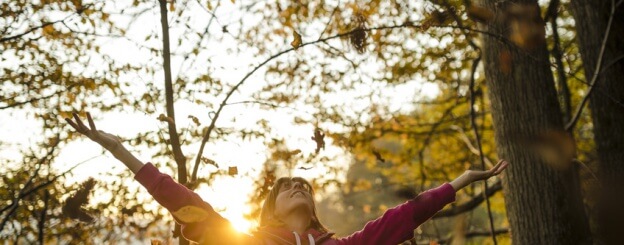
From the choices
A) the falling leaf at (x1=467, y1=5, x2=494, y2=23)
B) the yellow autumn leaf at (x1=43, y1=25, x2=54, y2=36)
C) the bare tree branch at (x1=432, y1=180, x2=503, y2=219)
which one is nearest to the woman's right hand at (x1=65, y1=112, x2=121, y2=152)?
the yellow autumn leaf at (x1=43, y1=25, x2=54, y2=36)

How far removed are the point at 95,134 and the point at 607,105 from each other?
16.6ft

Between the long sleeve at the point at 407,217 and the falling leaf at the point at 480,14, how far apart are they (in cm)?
154

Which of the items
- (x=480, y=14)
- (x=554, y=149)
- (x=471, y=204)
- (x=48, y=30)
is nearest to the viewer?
(x=480, y=14)

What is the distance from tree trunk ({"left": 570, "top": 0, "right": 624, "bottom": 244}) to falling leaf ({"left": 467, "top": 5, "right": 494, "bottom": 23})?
5.54 ft

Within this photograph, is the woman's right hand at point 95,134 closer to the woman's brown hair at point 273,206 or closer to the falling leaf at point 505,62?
the woman's brown hair at point 273,206

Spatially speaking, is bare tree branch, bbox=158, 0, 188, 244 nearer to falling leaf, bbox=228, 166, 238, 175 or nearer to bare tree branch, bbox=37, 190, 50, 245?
falling leaf, bbox=228, 166, 238, 175

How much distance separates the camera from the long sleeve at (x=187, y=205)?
2813 mm

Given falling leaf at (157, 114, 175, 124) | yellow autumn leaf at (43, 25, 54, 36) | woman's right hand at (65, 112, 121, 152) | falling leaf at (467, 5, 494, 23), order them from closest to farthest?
woman's right hand at (65, 112, 121, 152)
falling leaf at (157, 114, 175, 124)
falling leaf at (467, 5, 494, 23)
yellow autumn leaf at (43, 25, 54, 36)

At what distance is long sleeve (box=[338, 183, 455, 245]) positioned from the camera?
332 centimetres

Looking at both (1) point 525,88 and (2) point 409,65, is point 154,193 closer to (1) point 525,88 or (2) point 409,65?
(1) point 525,88

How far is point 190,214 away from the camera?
9.40 ft

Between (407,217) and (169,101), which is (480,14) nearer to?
(407,217)

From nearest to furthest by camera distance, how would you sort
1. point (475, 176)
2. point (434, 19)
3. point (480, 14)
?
point (475, 176)
point (434, 19)
point (480, 14)

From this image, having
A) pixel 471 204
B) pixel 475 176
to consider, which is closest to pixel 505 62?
pixel 475 176
